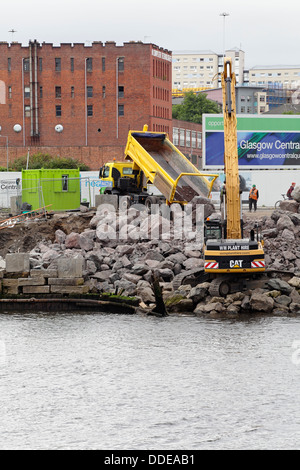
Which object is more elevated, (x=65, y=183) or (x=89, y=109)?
Answer: (x=89, y=109)

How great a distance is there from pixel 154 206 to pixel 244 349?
583 inches

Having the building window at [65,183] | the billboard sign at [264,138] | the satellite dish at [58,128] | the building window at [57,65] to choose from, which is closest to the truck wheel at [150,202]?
the building window at [65,183]

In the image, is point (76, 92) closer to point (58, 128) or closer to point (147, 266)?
point (58, 128)

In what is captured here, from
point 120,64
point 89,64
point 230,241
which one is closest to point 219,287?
point 230,241

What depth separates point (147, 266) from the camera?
3166cm

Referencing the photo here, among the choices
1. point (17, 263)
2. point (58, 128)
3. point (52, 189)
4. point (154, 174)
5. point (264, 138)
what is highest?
point (58, 128)

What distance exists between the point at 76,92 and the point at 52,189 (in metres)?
68.0

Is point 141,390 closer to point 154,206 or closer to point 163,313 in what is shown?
point 163,313

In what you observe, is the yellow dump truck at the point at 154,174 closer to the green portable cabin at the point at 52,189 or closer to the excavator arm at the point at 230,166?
the green portable cabin at the point at 52,189

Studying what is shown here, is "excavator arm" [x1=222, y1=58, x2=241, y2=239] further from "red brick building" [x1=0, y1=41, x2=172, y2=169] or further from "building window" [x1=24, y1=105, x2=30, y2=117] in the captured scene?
"building window" [x1=24, y1=105, x2=30, y2=117]

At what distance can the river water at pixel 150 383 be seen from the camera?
16.8m

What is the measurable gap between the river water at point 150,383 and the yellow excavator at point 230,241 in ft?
5.38

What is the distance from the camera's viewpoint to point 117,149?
99625 mm
